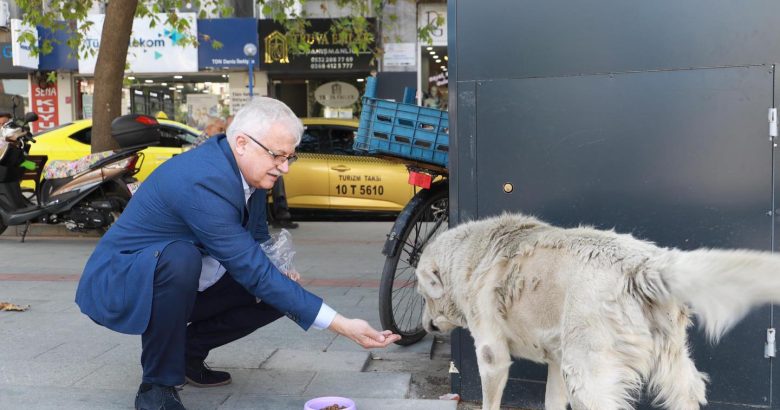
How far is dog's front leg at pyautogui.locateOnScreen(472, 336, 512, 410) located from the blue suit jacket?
680 millimetres

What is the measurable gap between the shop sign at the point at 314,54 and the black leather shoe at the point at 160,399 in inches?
486

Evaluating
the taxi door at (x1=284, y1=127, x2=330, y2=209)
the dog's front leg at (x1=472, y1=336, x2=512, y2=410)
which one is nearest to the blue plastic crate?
the dog's front leg at (x1=472, y1=336, x2=512, y2=410)

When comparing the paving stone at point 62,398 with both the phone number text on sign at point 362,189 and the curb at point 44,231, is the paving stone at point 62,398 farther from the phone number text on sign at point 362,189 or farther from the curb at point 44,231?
the phone number text on sign at point 362,189

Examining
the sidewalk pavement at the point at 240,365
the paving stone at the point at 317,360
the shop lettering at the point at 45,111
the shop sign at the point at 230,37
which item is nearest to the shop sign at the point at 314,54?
the shop sign at the point at 230,37

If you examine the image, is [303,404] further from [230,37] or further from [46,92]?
[46,92]

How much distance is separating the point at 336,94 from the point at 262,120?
13.4 meters

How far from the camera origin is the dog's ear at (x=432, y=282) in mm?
2695

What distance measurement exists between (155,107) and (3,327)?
43.3 ft

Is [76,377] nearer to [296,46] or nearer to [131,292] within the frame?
[131,292]

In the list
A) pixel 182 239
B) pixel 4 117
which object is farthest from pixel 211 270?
pixel 4 117

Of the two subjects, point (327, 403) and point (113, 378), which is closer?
point (327, 403)

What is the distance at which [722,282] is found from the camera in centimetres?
195

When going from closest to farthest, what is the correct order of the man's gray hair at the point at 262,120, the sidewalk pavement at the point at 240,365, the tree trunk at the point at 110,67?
the man's gray hair at the point at 262,120 < the sidewalk pavement at the point at 240,365 < the tree trunk at the point at 110,67

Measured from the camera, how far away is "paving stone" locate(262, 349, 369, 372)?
3.89m
